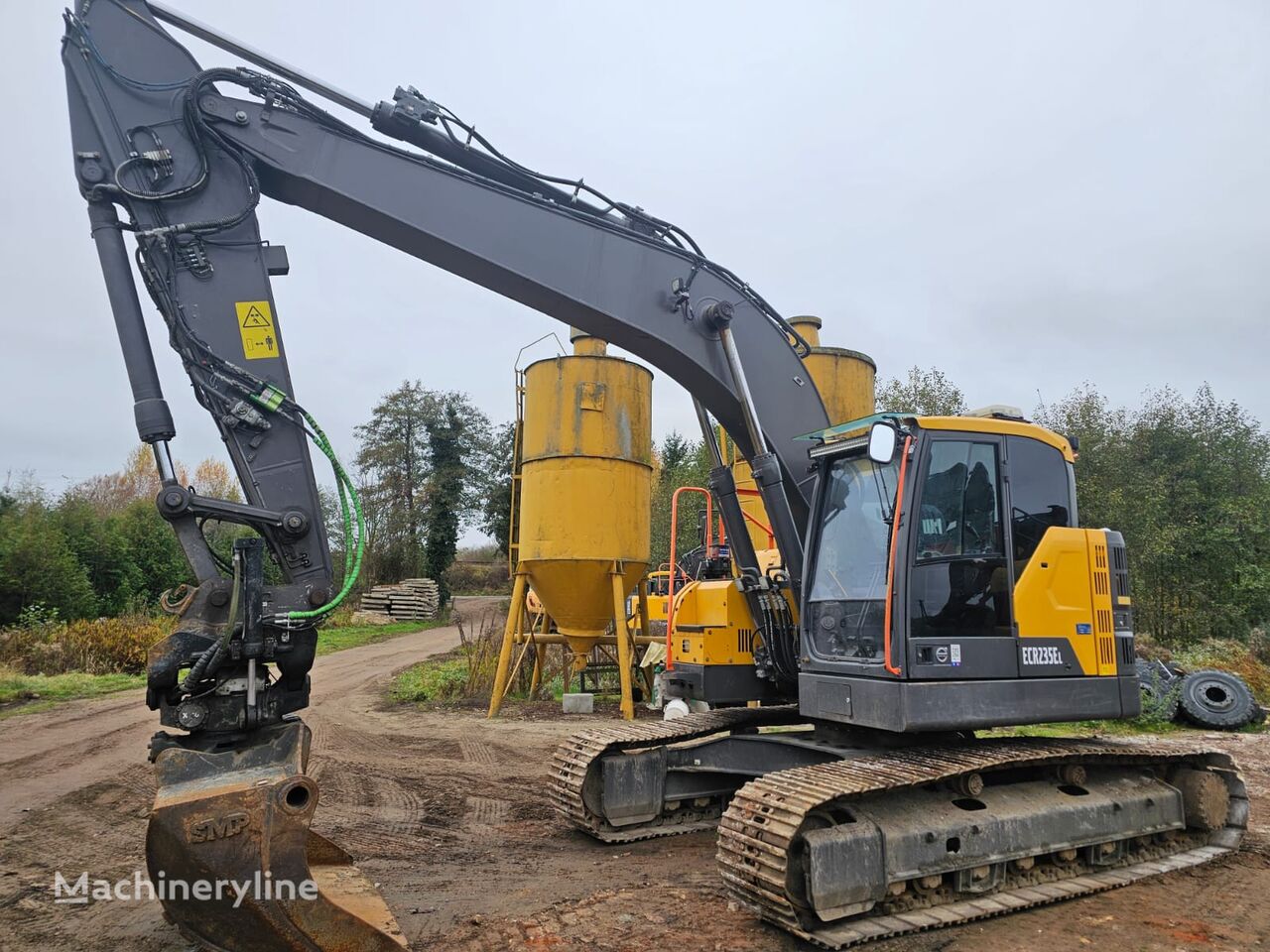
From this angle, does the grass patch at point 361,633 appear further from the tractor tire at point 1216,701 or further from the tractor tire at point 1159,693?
the tractor tire at point 1216,701

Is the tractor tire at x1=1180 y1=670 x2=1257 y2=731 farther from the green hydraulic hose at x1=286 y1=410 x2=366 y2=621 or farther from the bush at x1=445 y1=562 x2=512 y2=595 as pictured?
the bush at x1=445 y1=562 x2=512 y2=595

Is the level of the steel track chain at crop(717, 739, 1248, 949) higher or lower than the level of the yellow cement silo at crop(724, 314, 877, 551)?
lower

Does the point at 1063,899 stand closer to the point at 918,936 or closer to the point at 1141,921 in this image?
the point at 1141,921

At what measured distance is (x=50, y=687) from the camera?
49.5 ft

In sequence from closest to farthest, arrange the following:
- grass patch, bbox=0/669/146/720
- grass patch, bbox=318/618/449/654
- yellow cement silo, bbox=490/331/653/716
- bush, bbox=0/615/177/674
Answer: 1. yellow cement silo, bbox=490/331/653/716
2. grass patch, bbox=0/669/146/720
3. bush, bbox=0/615/177/674
4. grass patch, bbox=318/618/449/654

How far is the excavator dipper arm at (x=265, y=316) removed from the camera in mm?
3764

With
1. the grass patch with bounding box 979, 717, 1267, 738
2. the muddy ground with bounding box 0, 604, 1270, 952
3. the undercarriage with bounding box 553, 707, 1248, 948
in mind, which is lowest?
the grass patch with bounding box 979, 717, 1267, 738

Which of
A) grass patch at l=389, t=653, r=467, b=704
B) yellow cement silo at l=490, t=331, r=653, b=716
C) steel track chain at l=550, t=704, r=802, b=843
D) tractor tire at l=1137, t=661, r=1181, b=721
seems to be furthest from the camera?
grass patch at l=389, t=653, r=467, b=704

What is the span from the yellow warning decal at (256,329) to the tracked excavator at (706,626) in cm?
2

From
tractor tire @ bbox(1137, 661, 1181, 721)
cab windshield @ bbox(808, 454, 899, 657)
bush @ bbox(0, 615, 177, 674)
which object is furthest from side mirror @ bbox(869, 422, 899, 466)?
bush @ bbox(0, 615, 177, 674)

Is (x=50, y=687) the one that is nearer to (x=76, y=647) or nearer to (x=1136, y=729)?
(x=76, y=647)

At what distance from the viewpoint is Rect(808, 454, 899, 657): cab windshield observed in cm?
545

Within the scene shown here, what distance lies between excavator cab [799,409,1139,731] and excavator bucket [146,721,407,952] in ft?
9.95

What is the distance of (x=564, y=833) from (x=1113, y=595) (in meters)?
4.17
